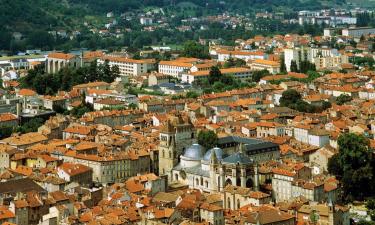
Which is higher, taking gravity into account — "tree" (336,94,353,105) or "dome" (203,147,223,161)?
"dome" (203,147,223,161)

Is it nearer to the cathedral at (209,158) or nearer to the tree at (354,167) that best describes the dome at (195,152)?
the cathedral at (209,158)

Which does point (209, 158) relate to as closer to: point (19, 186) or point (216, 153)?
point (216, 153)

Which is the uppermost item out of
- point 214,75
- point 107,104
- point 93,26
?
point 93,26

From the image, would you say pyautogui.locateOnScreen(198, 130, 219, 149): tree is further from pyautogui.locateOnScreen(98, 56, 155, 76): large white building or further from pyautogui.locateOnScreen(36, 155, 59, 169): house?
pyautogui.locateOnScreen(98, 56, 155, 76): large white building

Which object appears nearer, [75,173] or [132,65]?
[75,173]

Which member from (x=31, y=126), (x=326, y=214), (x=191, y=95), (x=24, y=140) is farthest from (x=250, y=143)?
(x=191, y=95)

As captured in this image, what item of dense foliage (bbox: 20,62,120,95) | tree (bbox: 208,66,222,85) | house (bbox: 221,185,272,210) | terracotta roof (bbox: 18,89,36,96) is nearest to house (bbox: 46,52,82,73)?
dense foliage (bbox: 20,62,120,95)
